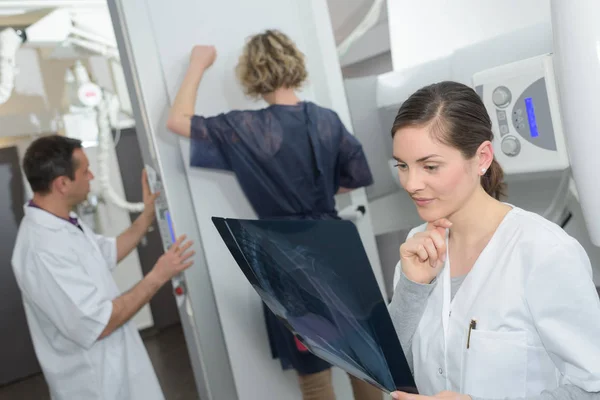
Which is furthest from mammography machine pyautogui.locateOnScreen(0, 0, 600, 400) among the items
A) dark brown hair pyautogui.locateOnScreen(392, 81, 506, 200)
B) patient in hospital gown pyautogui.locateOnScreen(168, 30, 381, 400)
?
dark brown hair pyautogui.locateOnScreen(392, 81, 506, 200)

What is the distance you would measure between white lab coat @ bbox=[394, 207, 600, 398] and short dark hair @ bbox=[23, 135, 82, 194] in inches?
49.7

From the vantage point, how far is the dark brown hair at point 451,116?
0.86 metres

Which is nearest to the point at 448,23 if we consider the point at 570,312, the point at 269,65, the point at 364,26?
the point at 364,26

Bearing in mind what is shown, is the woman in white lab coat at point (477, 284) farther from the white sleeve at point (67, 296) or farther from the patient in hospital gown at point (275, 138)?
the white sleeve at point (67, 296)

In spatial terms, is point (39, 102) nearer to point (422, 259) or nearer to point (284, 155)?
point (284, 155)

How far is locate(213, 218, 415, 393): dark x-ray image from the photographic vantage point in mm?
673

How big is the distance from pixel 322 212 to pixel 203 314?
0.49 metres

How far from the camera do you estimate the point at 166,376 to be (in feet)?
12.8

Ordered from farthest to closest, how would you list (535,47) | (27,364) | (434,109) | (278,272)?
(27,364) → (535,47) → (434,109) → (278,272)

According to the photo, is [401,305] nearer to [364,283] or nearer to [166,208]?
[364,283]

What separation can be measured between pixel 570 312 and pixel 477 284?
0.14m

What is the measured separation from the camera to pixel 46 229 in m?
1.65

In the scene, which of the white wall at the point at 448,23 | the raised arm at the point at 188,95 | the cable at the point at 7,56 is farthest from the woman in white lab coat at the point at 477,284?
the cable at the point at 7,56

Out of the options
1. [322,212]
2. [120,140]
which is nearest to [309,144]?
[322,212]
